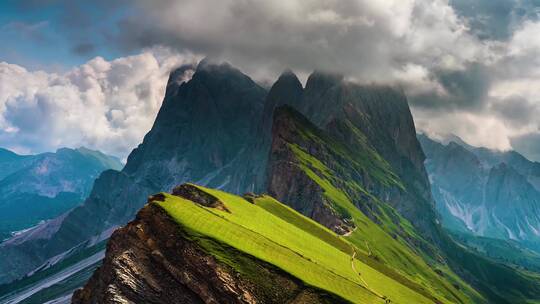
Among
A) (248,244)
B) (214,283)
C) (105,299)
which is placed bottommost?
(105,299)

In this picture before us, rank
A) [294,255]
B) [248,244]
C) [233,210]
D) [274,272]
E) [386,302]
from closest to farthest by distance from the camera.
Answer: [274,272], [248,244], [294,255], [386,302], [233,210]

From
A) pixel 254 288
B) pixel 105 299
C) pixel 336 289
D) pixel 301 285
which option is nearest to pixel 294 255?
pixel 336 289

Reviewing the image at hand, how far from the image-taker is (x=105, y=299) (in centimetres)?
8788

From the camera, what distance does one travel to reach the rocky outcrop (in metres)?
88.8

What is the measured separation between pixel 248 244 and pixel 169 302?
2182 centimetres

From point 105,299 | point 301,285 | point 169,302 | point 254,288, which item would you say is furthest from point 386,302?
point 105,299

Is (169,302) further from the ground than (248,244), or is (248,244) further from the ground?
(248,244)

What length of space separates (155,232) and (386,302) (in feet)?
231

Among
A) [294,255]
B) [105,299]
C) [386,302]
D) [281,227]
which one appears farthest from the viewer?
[281,227]

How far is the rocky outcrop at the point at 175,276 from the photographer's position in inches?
3494

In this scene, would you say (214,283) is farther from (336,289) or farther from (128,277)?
(336,289)

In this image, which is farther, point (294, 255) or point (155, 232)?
point (294, 255)

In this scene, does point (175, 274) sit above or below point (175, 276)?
above

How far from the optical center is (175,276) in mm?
91125
